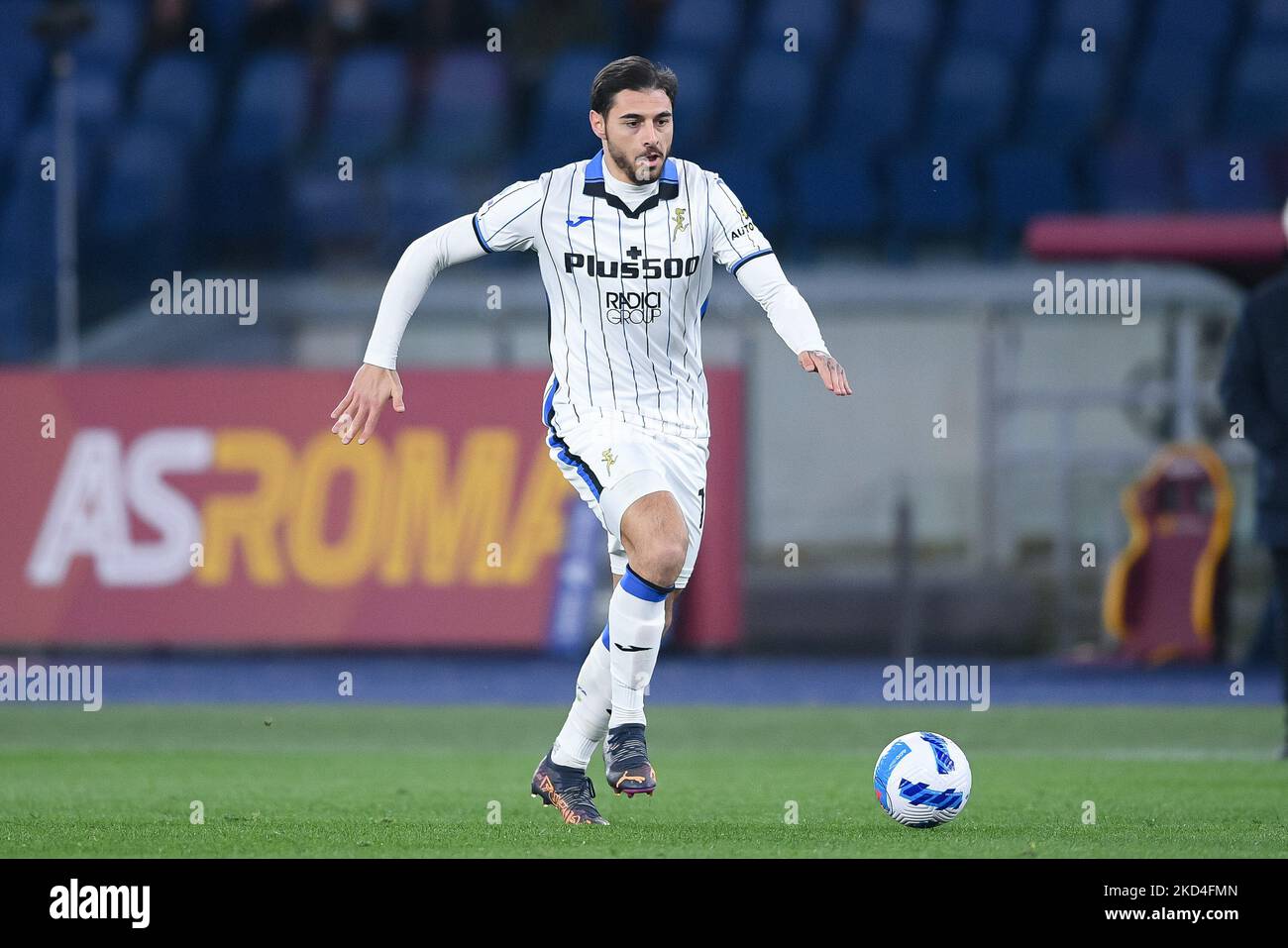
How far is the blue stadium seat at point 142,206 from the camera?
15391mm

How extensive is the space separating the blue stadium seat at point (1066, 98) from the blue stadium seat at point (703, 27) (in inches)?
104

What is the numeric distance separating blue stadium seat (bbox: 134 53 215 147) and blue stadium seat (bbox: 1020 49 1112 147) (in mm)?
6849

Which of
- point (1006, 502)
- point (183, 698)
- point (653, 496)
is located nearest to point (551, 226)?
point (653, 496)

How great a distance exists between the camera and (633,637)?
5.95 metres

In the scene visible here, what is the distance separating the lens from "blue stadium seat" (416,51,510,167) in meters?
17.0

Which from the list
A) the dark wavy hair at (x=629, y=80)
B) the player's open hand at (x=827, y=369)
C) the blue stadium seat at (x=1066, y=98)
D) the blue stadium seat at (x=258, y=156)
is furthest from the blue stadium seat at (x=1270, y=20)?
the player's open hand at (x=827, y=369)

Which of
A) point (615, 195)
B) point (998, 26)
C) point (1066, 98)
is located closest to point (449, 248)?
point (615, 195)

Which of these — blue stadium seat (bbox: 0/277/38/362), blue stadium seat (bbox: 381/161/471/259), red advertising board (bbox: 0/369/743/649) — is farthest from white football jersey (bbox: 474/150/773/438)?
blue stadium seat (bbox: 381/161/471/259)

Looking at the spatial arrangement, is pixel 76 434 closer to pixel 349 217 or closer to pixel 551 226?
pixel 349 217

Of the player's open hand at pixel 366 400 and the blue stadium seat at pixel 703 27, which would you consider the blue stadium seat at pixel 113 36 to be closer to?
the blue stadium seat at pixel 703 27

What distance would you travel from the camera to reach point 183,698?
38.9 feet

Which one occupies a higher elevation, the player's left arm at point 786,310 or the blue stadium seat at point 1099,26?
the blue stadium seat at point 1099,26

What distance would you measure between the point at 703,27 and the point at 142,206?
17.4 ft

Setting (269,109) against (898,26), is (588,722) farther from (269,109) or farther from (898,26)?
(898,26)
